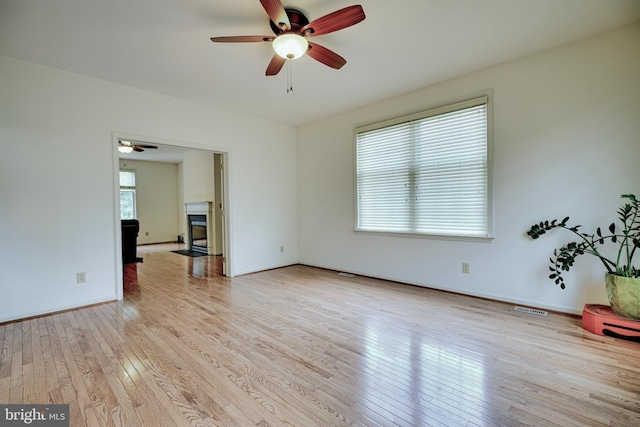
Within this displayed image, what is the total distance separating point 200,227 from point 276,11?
6.35 meters

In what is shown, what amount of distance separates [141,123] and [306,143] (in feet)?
8.74

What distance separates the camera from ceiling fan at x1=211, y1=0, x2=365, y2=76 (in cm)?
192

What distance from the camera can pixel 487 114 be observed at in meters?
3.19

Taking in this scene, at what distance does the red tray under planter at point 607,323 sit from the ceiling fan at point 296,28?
3097mm

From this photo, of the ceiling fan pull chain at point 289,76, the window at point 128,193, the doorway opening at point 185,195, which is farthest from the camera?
the window at point 128,193

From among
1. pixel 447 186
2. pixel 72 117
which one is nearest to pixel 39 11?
pixel 72 117

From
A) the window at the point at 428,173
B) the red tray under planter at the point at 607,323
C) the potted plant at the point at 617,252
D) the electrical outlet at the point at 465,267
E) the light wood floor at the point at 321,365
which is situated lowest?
the light wood floor at the point at 321,365

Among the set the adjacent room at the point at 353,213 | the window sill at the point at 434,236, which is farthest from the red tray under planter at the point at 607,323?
the window sill at the point at 434,236

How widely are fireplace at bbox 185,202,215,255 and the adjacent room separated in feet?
8.01

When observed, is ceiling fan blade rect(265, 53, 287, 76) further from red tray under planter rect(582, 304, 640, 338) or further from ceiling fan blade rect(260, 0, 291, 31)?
red tray under planter rect(582, 304, 640, 338)

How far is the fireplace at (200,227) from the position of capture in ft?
22.4

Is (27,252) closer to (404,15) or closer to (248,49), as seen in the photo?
(248,49)
